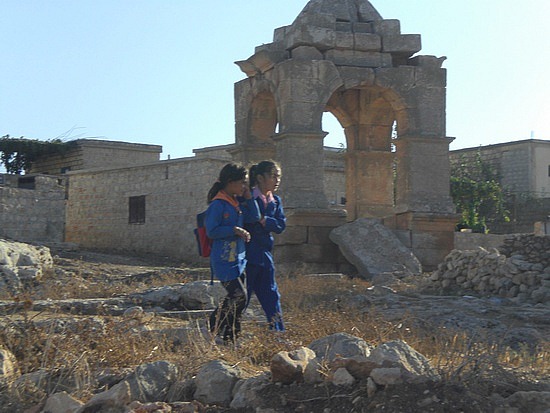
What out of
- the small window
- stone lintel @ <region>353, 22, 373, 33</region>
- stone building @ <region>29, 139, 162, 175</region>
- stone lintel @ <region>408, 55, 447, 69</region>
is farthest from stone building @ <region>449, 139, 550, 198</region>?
stone lintel @ <region>353, 22, 373, 33</region>

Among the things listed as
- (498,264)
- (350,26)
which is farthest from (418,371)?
(350,26)

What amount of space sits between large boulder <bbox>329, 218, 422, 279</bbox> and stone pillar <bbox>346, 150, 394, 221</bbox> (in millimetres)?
1550

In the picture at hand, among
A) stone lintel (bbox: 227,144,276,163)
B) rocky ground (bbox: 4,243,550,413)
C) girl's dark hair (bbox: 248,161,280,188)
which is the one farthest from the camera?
stone lintel (bbox: 227,144,276,163)

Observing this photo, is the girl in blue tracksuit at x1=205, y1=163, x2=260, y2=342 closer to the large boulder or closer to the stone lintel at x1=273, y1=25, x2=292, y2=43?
the large boulder

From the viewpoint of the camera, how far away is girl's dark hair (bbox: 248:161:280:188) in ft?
22.9

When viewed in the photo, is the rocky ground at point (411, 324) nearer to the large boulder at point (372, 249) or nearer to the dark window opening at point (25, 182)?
the large boulder at point (372, 249)

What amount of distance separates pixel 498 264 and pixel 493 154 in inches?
1046

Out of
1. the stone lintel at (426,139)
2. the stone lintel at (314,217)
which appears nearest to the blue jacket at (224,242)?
the stone lintel at (314,217)

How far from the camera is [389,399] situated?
4.23m

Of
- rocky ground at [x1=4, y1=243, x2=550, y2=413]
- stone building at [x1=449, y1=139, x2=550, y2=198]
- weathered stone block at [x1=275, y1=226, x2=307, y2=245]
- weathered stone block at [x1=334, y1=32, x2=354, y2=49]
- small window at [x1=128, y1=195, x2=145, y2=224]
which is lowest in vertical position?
rocky ground at [x1=4, y1=243, x2=550, y2=413]

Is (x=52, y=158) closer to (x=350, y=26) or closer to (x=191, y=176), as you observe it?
(x=191, y=176)

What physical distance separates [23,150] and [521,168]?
67.1 ft

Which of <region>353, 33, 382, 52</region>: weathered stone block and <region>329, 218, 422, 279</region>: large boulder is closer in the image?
<region>329, 218, 422, 279</region>: large boulder

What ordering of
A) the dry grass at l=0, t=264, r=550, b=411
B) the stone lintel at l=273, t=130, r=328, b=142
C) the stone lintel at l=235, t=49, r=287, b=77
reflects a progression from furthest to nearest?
the stone lintel at l=235, t=49, r=287, b=77, the stone lintel at l=273, t=130, r=328, b=142, the dry grass at l=0, t=264, r=550, b=411
